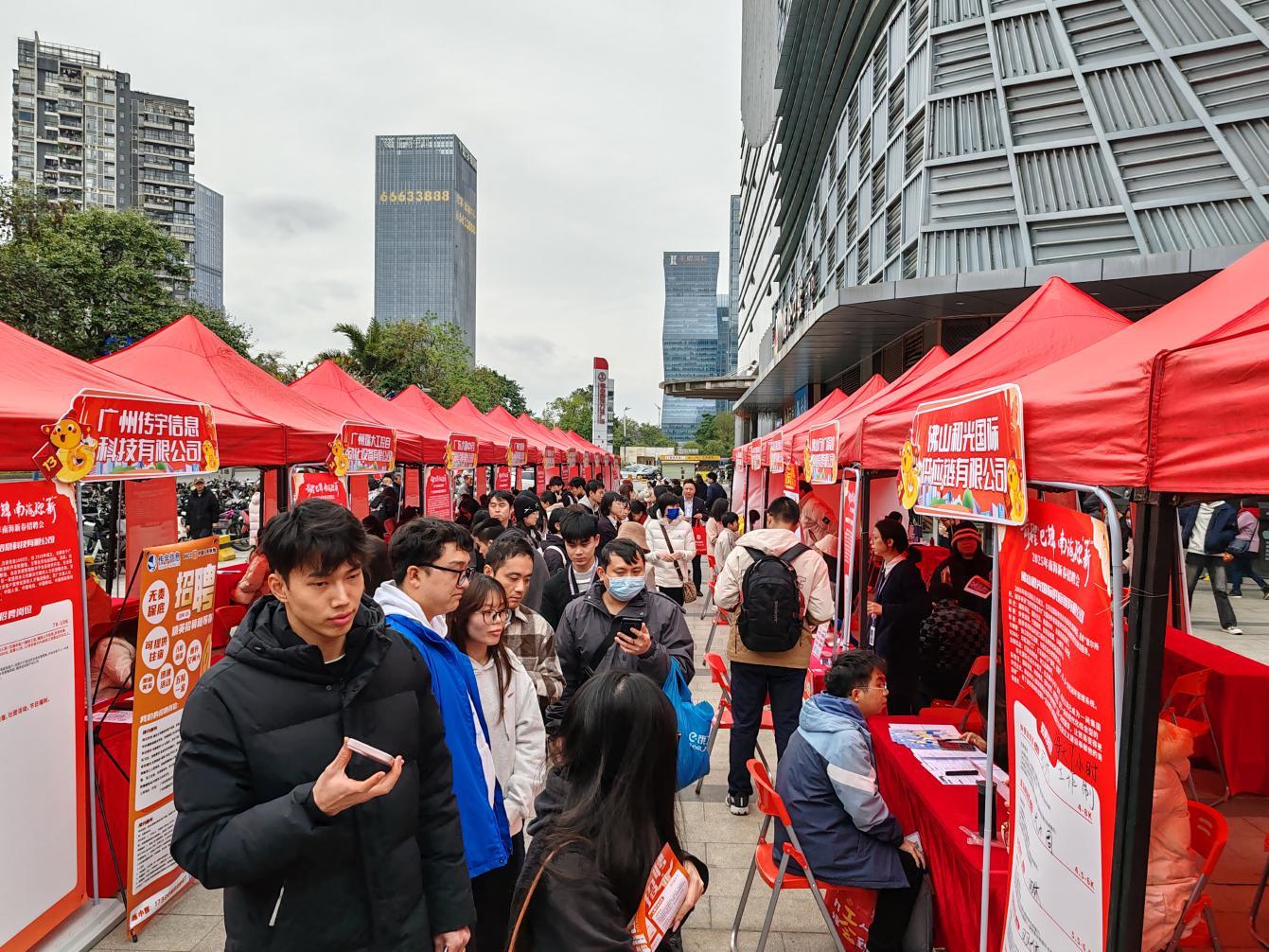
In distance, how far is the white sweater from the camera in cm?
272

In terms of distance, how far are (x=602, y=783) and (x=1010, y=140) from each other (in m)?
14.8

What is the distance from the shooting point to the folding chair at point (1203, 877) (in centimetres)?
253

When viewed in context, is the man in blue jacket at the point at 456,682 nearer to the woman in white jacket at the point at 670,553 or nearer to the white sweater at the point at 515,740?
the white sweater at the point at 515,740

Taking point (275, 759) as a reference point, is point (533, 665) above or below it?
below

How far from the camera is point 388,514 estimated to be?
50.2ft

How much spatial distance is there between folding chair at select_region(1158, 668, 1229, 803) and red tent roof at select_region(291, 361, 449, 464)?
8.00 m

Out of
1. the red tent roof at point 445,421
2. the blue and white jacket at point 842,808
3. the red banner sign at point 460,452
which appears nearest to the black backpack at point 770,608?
the blue and white jacket at point 842,808

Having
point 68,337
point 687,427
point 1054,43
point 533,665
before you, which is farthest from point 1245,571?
point 687,427

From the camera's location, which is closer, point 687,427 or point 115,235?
point 115,235

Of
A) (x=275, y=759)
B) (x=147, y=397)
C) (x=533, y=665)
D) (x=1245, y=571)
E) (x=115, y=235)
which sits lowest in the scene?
(x=1245, y=571)

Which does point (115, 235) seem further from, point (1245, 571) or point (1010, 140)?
point (1245, 571)

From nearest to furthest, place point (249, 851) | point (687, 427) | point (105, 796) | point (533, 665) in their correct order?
point (249, 851) < point (533, 665) < point (105, 796) < point (687, 427)

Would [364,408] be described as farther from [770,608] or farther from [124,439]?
[770,608]

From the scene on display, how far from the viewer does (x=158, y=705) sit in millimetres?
3637
